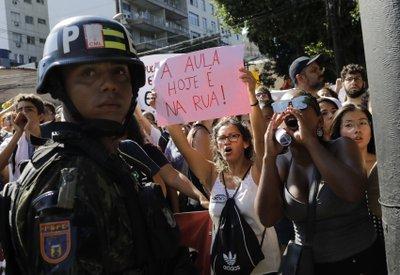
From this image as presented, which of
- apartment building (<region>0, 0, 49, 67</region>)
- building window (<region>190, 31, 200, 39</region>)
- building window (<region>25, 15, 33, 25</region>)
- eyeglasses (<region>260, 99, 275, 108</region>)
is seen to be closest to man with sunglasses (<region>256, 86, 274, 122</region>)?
eyeglasses (<region>260, 99, 275, 108</region>)

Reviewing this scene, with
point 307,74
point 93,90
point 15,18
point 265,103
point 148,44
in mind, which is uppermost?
point 15,18

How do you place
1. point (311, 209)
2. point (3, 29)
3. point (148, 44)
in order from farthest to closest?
point (3, 29) < point (148, 44) < point (311, 209)

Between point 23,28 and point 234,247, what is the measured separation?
56.4m

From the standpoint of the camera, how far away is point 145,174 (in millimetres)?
2092

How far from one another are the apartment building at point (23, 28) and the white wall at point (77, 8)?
1857mm

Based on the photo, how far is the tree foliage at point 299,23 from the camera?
16.4 m

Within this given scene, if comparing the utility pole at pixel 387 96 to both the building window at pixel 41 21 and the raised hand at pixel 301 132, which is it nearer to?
the raised hand at pixel 301 132

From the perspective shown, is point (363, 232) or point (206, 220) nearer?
point (363, 232)

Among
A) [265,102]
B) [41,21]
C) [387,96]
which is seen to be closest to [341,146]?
[387,96]

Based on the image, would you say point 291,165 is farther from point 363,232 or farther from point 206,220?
point 206,220

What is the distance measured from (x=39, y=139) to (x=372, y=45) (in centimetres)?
118

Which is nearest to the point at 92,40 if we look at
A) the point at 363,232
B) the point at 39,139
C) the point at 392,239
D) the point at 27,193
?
the point at 39,139

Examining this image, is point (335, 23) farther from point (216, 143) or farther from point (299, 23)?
point (216, 143)

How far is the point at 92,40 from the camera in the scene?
1.64 m
